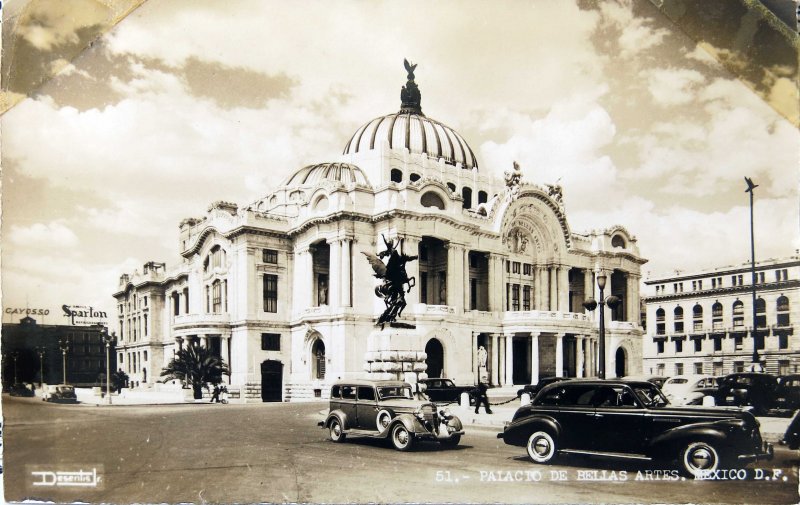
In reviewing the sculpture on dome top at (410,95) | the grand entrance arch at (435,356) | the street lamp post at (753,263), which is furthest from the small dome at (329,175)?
the street lamp post at (753,263)

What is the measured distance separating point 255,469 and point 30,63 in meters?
8.52

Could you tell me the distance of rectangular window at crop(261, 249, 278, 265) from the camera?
26391 millimetres

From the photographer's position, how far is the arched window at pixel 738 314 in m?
14.7

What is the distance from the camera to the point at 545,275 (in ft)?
92.2

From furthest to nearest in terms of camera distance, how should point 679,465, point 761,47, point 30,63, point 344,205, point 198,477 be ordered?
point 344,205, point 30,63, point 761,47, point 198,477, point 679,465

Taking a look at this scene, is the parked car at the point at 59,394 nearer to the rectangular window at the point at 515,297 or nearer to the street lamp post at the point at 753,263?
the street lamp post at the point at 753,263

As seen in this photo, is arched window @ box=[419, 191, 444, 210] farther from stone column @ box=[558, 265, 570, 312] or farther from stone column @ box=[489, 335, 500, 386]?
stone column @ box=[558, 265, 570, 312]

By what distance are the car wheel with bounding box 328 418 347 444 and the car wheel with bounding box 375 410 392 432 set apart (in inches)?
34.2

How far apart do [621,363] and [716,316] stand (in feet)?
38.3

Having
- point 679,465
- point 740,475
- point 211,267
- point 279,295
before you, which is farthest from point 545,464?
point 211,267

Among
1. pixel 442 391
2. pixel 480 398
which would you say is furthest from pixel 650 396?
pixel 442 391

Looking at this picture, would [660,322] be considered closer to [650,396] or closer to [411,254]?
[411,254]

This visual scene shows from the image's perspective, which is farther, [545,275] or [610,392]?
[545,275]

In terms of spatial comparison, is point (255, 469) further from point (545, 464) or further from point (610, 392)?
point (610, 392)
